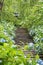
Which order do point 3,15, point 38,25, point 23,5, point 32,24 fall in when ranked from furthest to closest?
point 23,5 → point 3,15 → point 32,24 → point 38,25

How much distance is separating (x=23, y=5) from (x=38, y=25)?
425cm

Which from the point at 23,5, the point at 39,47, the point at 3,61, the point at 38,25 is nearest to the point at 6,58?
the point at 3,61

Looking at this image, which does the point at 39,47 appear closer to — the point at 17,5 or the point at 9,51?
the point at 9,51

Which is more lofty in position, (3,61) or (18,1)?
(3,61)

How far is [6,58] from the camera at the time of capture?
4.72 feet

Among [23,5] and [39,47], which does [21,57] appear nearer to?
[39,47]

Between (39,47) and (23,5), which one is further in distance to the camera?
(23,5)

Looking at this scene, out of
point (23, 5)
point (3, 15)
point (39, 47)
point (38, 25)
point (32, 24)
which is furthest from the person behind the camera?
point (23, 5)

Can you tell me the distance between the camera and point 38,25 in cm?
914

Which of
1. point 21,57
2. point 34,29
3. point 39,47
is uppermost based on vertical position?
point 21,57

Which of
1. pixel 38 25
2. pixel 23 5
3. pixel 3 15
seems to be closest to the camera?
pixel 38 25

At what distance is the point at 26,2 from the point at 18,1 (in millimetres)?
548

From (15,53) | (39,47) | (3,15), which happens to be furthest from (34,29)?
(15,53)

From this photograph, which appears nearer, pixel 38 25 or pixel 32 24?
pixel 38 25
